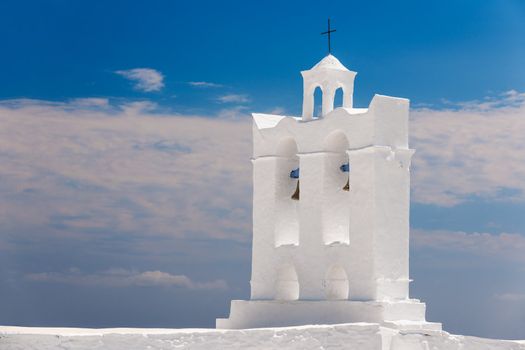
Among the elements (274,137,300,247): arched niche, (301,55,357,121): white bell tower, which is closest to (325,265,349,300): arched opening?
(274,137,300,247): arched niche

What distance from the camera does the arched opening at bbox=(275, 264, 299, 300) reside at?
91.7 ft

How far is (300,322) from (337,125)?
14.4 feet

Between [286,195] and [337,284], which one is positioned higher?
[286,195]

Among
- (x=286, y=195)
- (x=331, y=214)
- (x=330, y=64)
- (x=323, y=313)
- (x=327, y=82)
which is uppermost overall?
(x=330, y=64)

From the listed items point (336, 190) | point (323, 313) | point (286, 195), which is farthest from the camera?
point (286, 195)

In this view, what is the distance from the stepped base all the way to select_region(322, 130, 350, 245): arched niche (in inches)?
65.1

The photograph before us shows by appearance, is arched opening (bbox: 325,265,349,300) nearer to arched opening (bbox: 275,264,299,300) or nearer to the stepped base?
the stepped base

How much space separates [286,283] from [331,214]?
1998mm

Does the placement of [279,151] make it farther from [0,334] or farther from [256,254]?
[0,334]

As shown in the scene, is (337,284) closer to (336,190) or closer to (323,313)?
(323,313)

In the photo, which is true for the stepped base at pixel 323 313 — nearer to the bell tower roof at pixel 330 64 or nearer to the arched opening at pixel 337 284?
the arched opening at pixel 337 284

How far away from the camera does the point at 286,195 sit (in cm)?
2853

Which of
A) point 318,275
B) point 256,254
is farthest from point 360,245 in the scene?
point 256,254

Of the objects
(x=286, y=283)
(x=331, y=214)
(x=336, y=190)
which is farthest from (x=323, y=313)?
(x=336, y=190)
